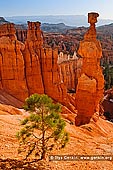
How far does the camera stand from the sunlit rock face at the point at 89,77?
3108 cm

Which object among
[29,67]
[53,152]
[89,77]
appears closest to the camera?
[53,152]

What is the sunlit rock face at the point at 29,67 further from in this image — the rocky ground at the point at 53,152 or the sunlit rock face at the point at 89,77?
the rocky ground at the point at 53,152

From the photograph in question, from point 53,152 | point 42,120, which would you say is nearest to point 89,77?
point 53,152

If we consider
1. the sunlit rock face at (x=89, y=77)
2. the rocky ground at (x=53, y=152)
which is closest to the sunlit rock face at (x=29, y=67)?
the sunlit rock face at (x=89, y=77)

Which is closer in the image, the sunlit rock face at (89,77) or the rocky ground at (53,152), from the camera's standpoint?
the rocky ground at (53,152)

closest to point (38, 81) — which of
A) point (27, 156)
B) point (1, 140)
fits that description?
point (1, 140)

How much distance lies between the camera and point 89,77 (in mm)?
31672

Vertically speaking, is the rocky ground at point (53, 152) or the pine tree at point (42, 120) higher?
the pine tree at point (42, 120)

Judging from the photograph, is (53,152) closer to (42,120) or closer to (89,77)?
(42,120)

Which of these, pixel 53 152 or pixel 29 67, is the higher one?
pixel 29 67

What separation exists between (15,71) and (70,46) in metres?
78.8

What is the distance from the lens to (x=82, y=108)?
1272 inches

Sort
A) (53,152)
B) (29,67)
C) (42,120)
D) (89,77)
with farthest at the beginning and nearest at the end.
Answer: (29,67), (89,77), (53,152), (42,120)

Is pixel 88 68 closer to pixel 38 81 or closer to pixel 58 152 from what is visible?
pixel 38 81
